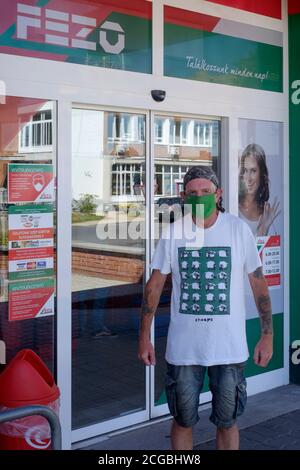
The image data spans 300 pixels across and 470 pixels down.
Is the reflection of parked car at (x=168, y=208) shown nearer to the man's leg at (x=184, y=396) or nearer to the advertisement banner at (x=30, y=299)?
the advertisement banner at (x=30, y=299)

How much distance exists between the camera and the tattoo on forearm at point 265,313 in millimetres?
4125

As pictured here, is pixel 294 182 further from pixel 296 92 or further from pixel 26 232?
pixel 26 232

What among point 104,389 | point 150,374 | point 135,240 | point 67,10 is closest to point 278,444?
point 150,374

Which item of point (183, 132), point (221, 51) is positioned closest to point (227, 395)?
point (183, 132)

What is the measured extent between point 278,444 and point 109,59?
3090 millimetres

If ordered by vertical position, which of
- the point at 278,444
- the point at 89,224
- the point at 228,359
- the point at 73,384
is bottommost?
the point at 278,444

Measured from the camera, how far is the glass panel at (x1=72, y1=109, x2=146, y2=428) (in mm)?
5215

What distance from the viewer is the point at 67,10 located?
4883 mm

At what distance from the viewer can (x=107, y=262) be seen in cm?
565

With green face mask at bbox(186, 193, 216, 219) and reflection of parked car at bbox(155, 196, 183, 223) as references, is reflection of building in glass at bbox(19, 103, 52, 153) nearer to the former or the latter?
reflection of parked car at bbox(155, 196, 183, 223)

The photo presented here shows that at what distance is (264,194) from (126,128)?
1.59m

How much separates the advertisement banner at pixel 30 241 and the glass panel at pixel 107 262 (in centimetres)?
29

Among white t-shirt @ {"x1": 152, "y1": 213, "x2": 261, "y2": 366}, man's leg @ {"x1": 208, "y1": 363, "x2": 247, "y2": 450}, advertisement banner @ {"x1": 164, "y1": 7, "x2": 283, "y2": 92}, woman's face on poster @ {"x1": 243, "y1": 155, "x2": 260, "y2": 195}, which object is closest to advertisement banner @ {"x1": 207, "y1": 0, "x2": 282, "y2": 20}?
advertisement banner @ {"x1": 164, "y1": 7, "x2": 283, "y2": 92}

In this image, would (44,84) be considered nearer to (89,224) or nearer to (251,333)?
(89,224)
